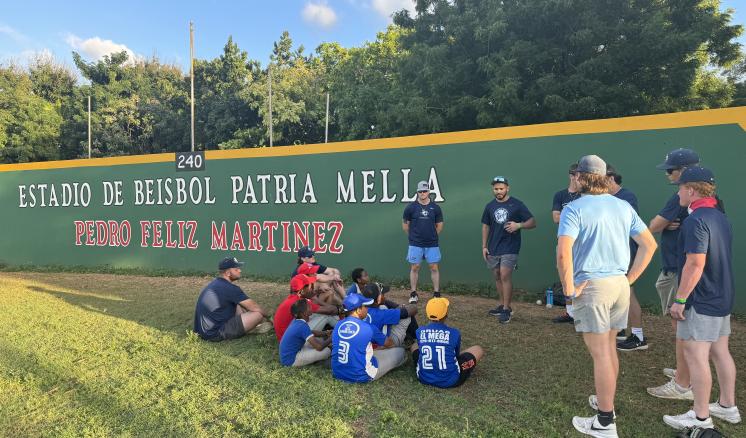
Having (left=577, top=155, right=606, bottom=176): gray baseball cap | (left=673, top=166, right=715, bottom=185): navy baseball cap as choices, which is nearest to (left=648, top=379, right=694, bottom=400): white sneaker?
(left=673, top=166, right=715, bottom=185): navy baseball cap

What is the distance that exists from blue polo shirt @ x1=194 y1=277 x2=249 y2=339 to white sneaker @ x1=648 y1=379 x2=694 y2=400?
3937 millimetres

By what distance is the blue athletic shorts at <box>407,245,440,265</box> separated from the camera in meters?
6.57

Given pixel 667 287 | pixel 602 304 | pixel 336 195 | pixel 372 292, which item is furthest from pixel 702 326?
pixel 336 195

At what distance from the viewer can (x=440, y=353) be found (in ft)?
12.1

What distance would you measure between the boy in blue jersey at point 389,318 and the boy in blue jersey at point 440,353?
712 mm

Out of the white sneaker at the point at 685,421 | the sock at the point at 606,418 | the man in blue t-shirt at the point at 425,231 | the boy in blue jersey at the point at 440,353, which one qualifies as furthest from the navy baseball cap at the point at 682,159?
the man in blue t-shirt at the point at 425,231

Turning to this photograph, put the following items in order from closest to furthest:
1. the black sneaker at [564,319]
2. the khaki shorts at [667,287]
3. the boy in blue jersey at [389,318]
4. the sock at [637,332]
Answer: the khaki shorts at [667,287] < the boy in blue jersey at [389,318] < the sock at [637,332] < the black sneaker at [564,319]

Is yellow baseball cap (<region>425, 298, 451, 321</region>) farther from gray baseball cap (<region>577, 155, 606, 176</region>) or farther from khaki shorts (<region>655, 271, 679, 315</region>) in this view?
khaki shorts (<region>655, 271, 679, 315</region>)

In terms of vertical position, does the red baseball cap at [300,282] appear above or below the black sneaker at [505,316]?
above

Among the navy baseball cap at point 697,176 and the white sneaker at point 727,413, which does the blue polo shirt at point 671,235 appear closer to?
the navy baseball cap at point 697,176

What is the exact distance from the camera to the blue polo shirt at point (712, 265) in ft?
9.41

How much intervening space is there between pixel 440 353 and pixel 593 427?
1.15m

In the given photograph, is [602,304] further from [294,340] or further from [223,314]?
[223,314]

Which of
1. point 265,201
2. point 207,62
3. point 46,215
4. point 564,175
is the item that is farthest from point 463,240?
point 207,62
